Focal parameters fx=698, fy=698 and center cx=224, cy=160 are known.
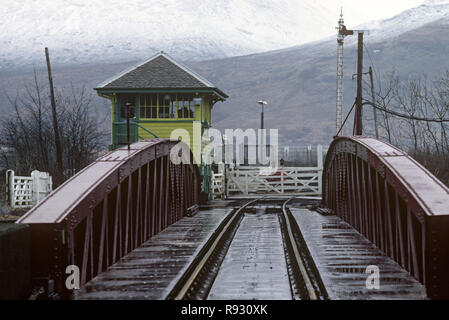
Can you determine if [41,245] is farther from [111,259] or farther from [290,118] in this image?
[290,118]

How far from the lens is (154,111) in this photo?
3200 centimetres

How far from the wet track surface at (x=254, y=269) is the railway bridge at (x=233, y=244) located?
0.02 m

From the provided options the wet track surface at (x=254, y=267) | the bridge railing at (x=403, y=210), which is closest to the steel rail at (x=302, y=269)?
the wet track surface at (x=254, y=267)

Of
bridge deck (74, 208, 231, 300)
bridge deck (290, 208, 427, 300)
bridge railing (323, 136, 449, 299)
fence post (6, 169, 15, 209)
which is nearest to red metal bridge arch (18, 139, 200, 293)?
bridge deck (74, 208, 231, 300)

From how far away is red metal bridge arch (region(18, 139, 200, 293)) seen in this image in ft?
29.1

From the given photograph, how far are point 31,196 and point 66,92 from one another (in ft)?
531

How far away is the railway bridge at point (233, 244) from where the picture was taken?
357 inches

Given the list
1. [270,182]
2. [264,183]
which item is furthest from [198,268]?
[270,182]

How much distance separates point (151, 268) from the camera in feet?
38.2

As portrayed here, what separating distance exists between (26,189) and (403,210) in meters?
16.1

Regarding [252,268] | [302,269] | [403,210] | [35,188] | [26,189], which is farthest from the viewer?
[35,188]

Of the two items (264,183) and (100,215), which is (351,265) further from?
(264,183)

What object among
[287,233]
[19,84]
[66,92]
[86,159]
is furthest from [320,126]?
[287,233]

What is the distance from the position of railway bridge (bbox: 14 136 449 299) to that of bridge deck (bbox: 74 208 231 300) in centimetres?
2
